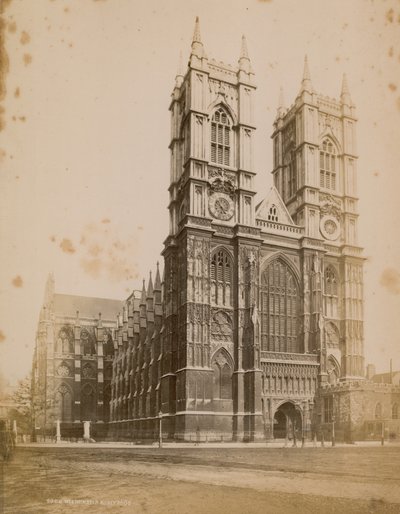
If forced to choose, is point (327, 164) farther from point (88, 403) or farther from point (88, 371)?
point (88, 403)

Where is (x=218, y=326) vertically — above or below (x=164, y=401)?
above

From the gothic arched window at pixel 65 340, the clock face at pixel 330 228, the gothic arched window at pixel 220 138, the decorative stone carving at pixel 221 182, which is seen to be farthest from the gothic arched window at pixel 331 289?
the gothic arched window at pixel 65 340

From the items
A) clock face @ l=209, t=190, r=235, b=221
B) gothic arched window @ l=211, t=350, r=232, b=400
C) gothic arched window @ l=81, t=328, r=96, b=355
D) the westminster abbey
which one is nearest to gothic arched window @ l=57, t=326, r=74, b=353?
the westminster abbey

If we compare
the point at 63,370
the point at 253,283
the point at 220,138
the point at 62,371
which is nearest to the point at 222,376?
the point at 253,283

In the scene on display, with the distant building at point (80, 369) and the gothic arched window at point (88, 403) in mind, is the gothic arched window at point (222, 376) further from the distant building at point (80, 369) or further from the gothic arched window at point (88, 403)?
the gothic arched window at point (88, 403)

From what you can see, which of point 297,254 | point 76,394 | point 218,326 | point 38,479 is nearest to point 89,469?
point 38,479

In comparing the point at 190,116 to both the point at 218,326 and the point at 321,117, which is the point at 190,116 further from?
the point at 218,326
